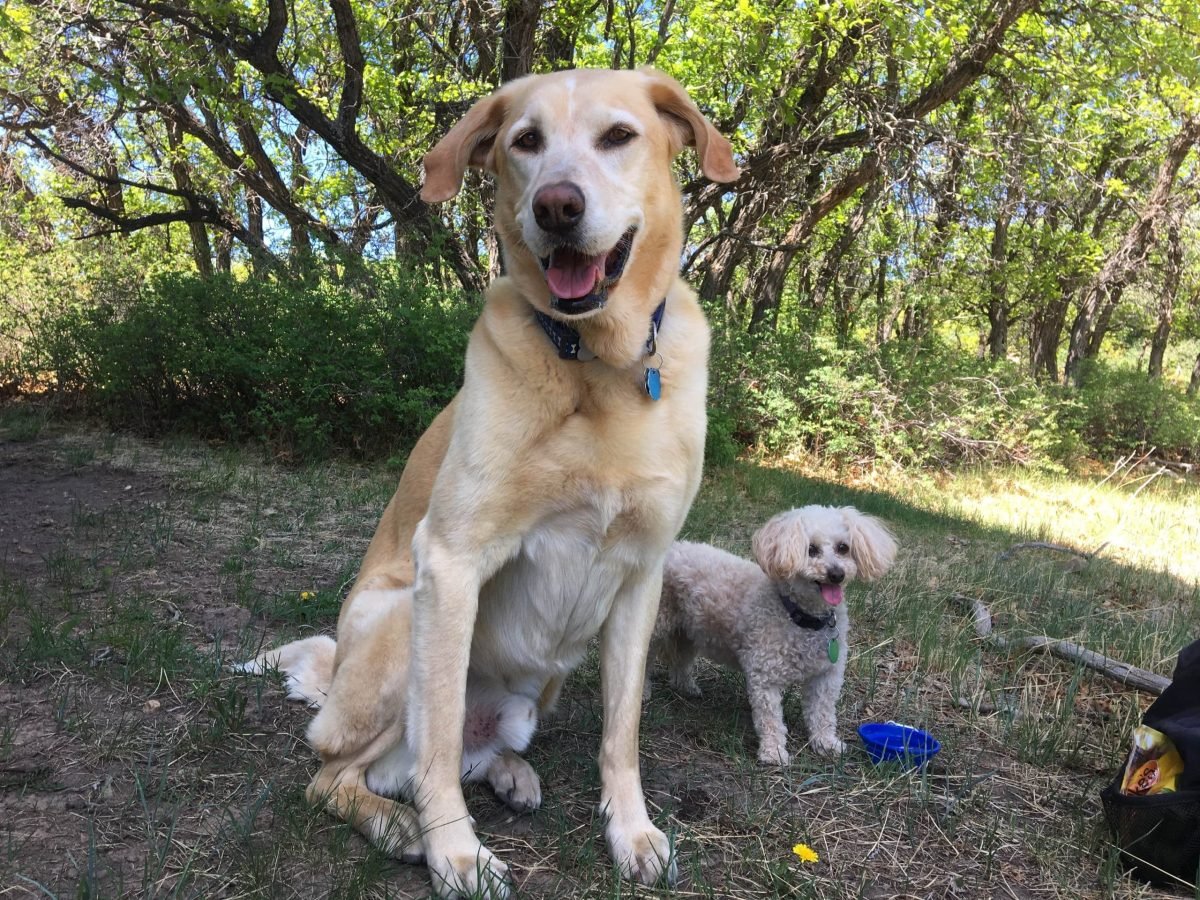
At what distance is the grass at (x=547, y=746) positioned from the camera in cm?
186

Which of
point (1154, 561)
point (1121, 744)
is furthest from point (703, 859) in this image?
point (1154, 561)

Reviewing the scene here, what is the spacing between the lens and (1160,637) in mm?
3453

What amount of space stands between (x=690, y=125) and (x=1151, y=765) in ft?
6.68

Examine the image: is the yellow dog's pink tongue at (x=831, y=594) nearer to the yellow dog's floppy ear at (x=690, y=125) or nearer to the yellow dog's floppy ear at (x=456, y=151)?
the yellow dog's floppy ear at (x=690, y=125)

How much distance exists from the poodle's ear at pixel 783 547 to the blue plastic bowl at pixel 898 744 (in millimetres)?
563

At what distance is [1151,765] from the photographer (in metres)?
2.00

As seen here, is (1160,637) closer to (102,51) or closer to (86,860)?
(86,860)

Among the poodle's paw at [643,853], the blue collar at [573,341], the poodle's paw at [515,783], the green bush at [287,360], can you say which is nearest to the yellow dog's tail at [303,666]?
the poodle's paw at [515,783]

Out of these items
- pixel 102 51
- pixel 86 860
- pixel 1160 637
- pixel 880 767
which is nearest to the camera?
pixel 86 860

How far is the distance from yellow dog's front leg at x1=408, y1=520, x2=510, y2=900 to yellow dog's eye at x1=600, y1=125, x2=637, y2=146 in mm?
1058

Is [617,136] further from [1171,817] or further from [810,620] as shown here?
[1171,817]

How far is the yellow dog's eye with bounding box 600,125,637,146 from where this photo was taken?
206 centimetres

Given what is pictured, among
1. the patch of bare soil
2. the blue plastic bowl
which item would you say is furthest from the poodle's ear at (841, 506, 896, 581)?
the patch of bare soil

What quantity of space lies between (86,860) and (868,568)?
240 centimetres
